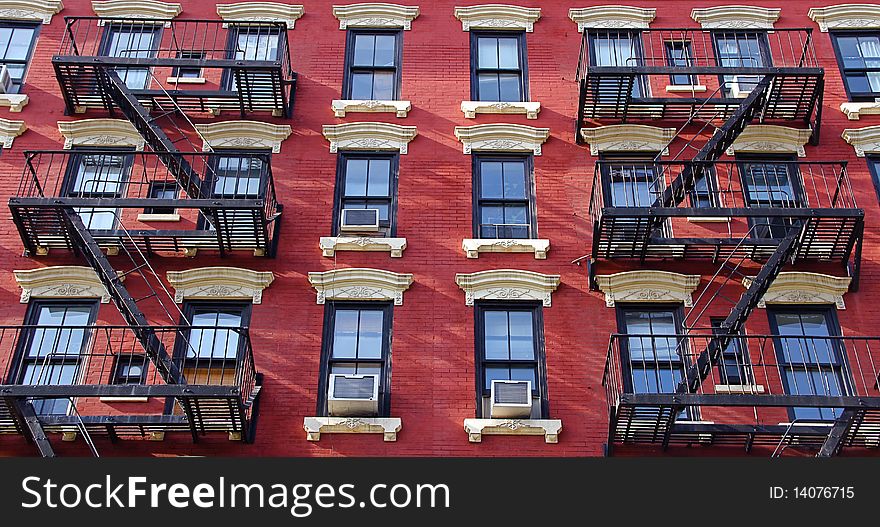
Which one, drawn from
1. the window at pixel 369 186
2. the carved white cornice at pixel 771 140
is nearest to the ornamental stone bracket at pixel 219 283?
the window at pixel 369 186

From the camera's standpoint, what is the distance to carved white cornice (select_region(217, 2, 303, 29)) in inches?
915

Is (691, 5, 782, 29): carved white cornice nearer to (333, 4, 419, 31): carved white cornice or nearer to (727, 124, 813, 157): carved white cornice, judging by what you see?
(727, 124, 813, 157): carved white cornice

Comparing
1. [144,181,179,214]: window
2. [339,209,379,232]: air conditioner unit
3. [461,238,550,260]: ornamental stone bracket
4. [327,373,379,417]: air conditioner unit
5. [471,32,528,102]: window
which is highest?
[471,32,528,102]: window

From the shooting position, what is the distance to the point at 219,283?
1903 cm

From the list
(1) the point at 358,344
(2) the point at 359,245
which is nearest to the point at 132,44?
(2) the point at 359,245

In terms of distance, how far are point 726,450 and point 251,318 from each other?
6991mm

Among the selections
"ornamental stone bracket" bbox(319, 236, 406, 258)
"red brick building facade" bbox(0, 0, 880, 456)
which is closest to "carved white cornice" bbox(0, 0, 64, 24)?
"red brick building facade" bbox(0, 0, 880, 456)

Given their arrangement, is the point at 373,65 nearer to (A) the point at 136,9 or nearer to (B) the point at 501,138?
(B) the point at 501,138

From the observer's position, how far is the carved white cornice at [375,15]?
23.3m

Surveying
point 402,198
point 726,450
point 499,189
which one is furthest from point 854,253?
point 402,198

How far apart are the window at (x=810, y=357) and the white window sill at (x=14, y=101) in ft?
41.6

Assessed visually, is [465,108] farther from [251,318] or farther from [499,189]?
[251,318]

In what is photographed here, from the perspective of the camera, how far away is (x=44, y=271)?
62.3ft

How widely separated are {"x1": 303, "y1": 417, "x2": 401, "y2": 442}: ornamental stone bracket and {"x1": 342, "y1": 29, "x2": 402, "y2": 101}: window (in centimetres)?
685
